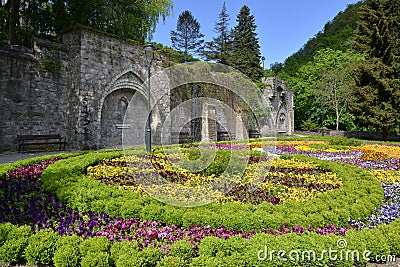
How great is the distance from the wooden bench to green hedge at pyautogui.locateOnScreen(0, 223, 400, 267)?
9398 mm

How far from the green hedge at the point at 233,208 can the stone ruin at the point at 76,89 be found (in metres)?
7.69

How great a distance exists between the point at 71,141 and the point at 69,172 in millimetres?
7213

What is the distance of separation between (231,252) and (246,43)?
3479 centimetres

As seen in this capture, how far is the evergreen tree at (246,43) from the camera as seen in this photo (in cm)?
3091

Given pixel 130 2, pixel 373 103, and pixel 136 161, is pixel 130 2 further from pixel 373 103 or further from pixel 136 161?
pixel 373 103

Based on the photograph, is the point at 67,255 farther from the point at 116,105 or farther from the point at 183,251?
the point at 116,105

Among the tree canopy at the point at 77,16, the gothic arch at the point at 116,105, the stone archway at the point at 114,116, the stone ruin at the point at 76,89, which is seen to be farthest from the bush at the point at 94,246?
the tree canopy at the point at 77,16

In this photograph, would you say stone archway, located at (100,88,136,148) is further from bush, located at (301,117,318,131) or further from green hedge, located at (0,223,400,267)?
bush, located at (301,117,318,131)

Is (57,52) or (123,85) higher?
(57,52)

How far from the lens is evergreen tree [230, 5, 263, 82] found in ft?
101

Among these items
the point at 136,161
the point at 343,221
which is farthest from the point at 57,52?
the point at 343,221

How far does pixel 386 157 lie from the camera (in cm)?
938

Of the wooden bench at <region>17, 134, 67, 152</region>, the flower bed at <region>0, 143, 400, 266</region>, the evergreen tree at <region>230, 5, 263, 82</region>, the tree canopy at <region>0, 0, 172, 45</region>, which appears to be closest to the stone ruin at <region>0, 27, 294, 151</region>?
the wooden bench at <region>17, 134, 67, 152</region>

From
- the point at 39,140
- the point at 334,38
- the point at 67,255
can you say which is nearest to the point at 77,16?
the point at 39,140
